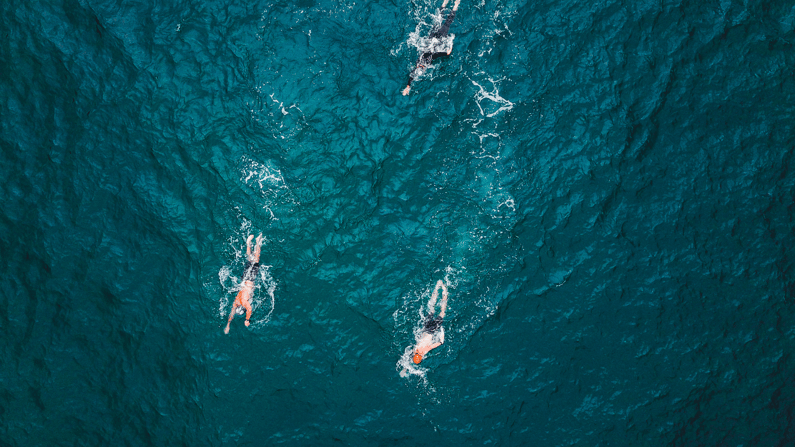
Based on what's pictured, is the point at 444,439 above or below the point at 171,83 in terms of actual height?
below

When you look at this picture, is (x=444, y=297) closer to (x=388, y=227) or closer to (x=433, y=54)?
(x=388, y=227)

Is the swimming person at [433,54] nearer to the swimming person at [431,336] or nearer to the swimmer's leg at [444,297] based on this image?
the swimmer's leg at [444,297]

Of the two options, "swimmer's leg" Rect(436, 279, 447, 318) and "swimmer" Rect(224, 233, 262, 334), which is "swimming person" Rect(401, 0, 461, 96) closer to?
Result: "swimmer's leg" Rect(436, 279, 447, 318)

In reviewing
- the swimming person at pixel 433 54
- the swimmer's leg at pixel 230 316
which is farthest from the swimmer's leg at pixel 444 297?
the swimmer's leg at pixel 230 316

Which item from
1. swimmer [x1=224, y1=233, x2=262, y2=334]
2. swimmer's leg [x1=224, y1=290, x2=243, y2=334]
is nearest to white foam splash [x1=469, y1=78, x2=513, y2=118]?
swimmer [x1=224, y1=233, x2=262, y2=334]

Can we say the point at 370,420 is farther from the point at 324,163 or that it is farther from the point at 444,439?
the point at 324,163

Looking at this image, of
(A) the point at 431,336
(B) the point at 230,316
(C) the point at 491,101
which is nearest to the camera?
(C) the point at 491,101

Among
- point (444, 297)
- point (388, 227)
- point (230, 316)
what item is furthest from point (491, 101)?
point (230, 316)

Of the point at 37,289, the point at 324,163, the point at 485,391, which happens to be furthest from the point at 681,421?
the point at 37,289
